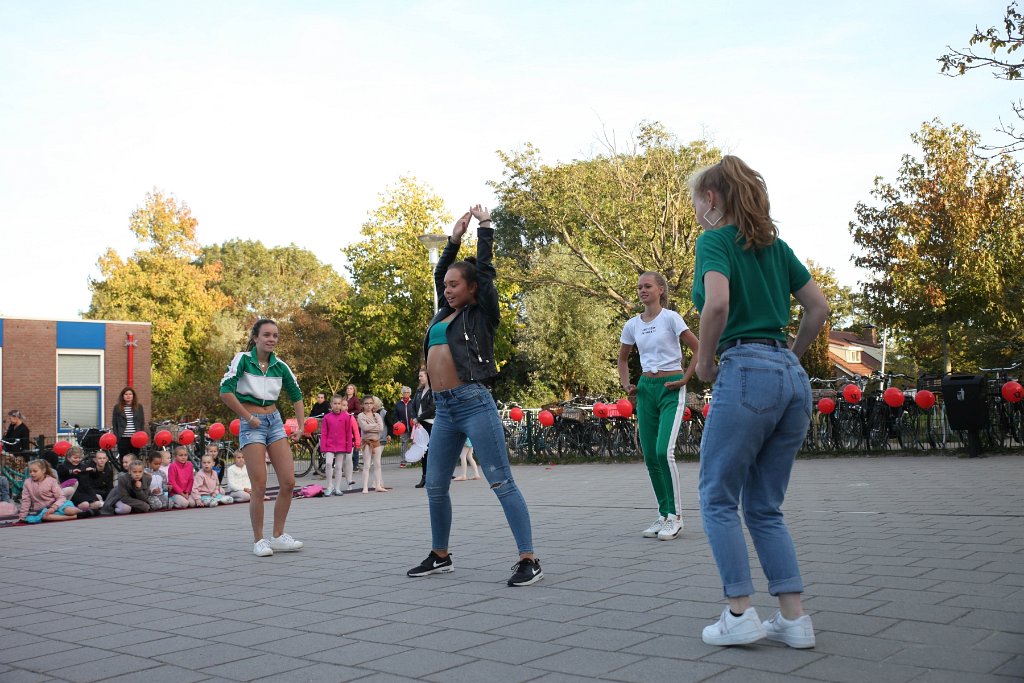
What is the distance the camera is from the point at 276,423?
739cm

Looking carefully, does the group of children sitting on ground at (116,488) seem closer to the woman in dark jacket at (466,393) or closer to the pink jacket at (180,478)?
the pink jacket at (180,478)

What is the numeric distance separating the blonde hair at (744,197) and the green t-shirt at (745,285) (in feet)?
0.16

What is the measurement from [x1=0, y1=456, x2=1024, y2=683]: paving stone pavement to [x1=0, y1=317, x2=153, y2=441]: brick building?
23.1 metres

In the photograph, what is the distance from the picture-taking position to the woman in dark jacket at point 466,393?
570 cm

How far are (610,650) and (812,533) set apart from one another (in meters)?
3.48

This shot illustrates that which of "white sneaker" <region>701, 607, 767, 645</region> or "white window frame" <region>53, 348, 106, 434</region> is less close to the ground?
"white window frame" <region>53, 348, 106, 434</region>

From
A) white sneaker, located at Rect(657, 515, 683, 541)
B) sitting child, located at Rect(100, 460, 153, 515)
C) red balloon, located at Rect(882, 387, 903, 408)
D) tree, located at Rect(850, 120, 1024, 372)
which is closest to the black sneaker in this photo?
white sneaker, located at Rect(657, 515, 683, 541)

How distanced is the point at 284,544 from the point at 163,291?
140ft

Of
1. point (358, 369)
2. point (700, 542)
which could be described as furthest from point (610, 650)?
point (358, 369)

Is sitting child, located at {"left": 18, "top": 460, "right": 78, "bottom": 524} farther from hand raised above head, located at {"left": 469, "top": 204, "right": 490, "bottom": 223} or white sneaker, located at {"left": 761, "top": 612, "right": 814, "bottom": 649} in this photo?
white sneaker, located at {"left": 761, "top": 612, "right": 814, "bottom": 649}

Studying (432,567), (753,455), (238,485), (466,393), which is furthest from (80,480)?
(753,455)

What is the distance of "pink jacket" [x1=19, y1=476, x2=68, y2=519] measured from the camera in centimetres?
1184

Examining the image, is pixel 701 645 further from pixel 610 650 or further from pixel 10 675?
pixel 10 675

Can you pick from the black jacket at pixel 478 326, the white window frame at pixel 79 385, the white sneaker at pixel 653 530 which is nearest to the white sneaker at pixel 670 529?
the white sneaker at pixel 653 530
